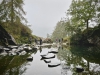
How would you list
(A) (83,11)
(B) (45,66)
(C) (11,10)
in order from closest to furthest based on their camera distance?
(B) (45,66), (C) (11,10), (A) (83,11)

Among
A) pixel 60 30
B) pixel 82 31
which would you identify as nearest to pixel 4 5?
pixel 82 31

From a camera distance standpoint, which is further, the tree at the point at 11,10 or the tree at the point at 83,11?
the tree at the point at 83,11

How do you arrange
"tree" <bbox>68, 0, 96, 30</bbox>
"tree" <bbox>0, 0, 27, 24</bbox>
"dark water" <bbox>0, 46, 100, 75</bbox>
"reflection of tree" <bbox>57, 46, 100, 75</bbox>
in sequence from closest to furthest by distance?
"dark water" <bbox>0, 46, 100, 75</bbox>
"reflection of tree" <bbox>57, 46, 100, 75</bbox>
"tree" <bbox>0, 0, 27, 24</bbox>
"tree" <bbox>68, 0, 96, 30</bbox>

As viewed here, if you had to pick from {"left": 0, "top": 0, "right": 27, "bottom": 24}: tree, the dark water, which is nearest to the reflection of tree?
the dark water

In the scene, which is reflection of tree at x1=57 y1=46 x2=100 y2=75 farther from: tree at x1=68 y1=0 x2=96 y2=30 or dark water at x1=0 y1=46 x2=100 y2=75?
tree at x1=68 y1=0 x2=96 y2=30

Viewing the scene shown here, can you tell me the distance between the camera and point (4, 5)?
24.7 meters

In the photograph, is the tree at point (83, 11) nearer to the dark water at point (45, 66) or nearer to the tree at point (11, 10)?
the tree at point (11, 10)

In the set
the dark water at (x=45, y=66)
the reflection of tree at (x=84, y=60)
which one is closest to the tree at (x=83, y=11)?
the reflection of tree at (x=84, y=60)

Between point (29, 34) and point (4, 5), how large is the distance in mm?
11520

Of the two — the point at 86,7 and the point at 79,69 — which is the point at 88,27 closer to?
the point at 86,7

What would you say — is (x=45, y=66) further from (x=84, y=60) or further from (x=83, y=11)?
(x=83, y=11)

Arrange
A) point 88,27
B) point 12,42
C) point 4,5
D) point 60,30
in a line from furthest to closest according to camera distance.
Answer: point 60,30
point 88,27
point 4,5
point 12,42

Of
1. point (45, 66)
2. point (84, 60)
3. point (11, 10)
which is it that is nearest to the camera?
point (45, 66)

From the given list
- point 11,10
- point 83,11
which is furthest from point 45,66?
point 83,11
